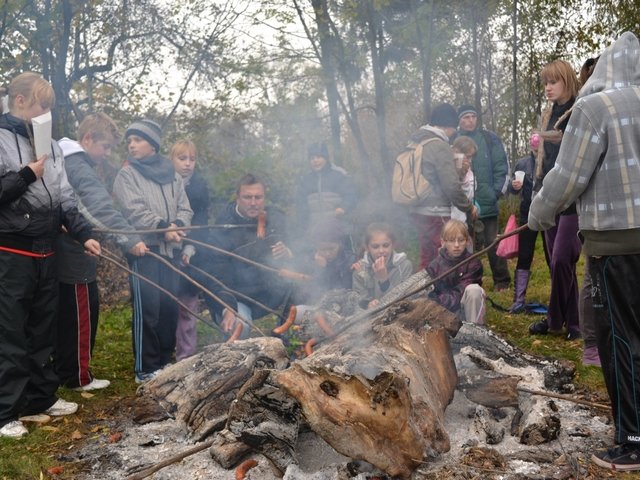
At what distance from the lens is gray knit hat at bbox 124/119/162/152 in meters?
5.61

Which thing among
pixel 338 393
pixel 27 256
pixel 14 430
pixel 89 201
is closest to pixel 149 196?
pixel 89 201

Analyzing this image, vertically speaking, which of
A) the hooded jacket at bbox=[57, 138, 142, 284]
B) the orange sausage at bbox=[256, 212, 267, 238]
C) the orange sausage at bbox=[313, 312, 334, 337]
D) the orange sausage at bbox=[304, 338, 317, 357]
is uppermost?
the hooded jacket at bbox=[57, 138, 142, 284]

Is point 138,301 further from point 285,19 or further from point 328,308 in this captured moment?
point 285,19

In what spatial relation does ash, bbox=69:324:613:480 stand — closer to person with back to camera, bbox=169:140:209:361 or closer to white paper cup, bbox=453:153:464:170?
person with back to camera, bbox=169:140:209:361

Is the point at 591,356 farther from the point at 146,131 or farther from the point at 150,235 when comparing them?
the point at 146,131

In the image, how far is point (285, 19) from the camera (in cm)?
1099

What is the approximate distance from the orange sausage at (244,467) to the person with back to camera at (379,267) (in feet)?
7.66

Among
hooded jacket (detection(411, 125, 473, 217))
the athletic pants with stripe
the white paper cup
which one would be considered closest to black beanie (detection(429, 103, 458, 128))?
hooded jacket (detection(411, 125, 473, 217))

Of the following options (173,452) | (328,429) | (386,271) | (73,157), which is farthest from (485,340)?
(73,157)

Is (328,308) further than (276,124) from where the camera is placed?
No

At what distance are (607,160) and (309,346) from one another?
2.36 metres

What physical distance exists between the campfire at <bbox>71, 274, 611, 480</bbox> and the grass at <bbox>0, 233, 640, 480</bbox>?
244 millimetres

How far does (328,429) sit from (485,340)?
1.97 m

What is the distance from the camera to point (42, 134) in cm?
429
